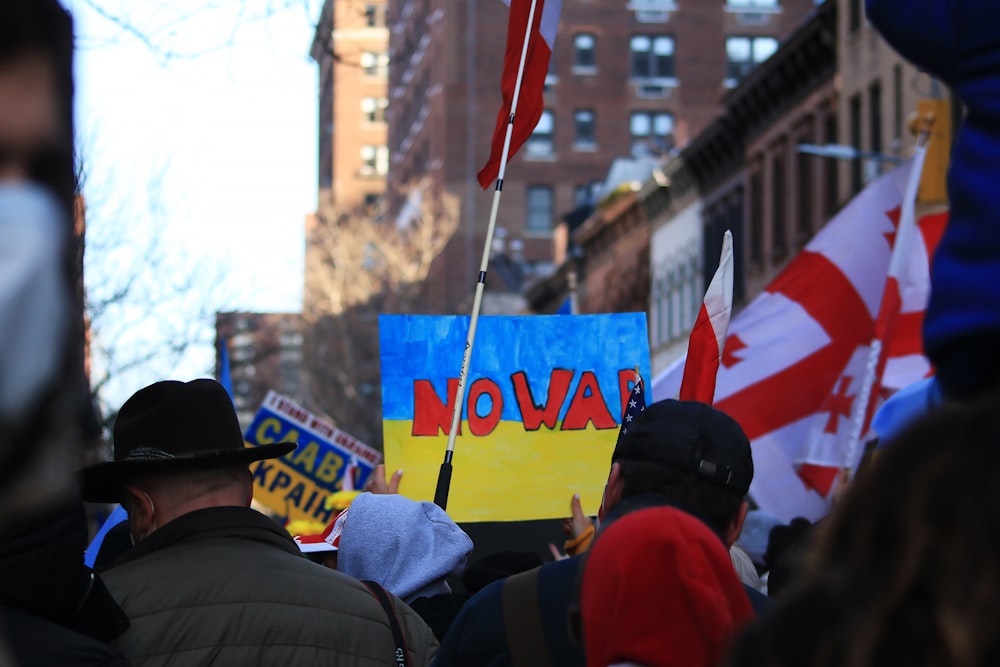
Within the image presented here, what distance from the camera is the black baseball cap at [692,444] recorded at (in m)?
3.30

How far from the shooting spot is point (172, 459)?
405 cm

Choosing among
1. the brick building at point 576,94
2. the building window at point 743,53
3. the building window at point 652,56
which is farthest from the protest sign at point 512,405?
the building window at point 652,56

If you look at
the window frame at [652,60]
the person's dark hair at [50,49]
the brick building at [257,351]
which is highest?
the window frame at [652,60]

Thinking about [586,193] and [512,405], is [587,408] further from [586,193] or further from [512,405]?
[586,193]

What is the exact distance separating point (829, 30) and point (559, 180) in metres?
43.9

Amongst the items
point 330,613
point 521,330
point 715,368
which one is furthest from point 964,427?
point 521,330

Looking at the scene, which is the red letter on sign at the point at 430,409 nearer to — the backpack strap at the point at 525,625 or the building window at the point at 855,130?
the backpack strap at the point at 525,625

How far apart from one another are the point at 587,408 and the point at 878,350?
3.80 metres

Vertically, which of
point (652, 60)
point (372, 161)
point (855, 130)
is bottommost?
point (855, 130)

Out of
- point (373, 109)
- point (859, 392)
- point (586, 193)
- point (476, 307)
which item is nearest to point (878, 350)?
point (859, 392)

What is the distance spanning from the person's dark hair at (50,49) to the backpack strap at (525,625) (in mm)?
2353

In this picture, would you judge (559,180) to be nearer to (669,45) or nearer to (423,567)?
(669,45)

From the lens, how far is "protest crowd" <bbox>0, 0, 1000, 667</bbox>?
1.34 metres

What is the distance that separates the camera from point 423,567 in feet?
16.0
